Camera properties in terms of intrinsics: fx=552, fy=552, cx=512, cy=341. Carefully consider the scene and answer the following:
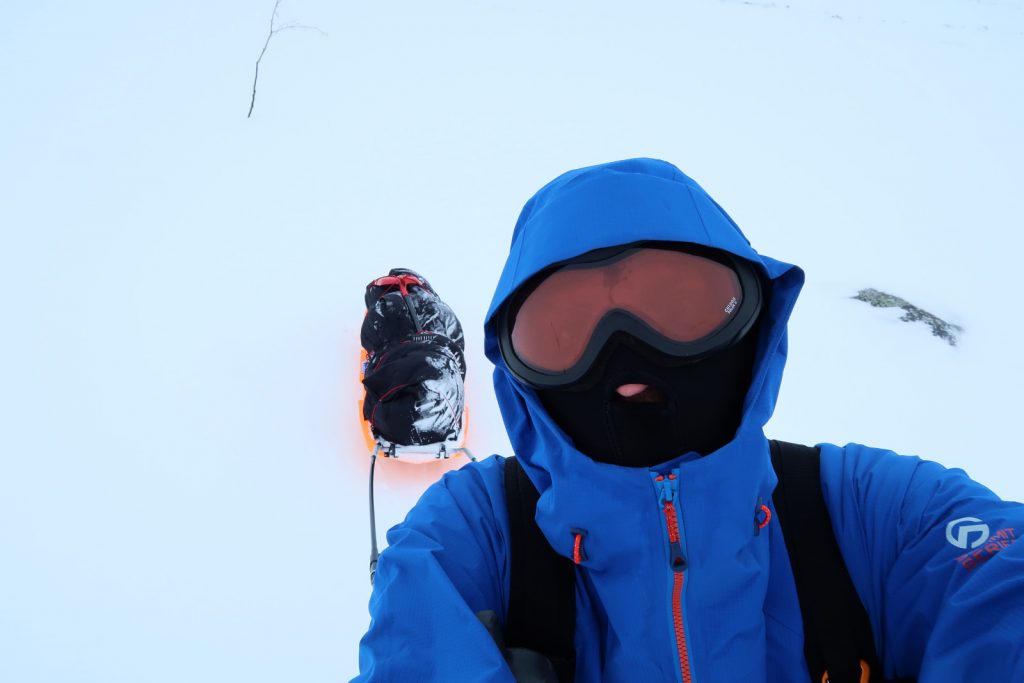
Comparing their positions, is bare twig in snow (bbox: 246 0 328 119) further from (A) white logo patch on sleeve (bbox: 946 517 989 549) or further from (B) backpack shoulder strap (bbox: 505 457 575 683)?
(A) white logo patch on sleeve (bbox: 946 517 989 549)

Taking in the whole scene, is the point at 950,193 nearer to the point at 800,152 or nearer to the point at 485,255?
the point at 800,152

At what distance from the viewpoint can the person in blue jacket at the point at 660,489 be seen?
0.99 meters

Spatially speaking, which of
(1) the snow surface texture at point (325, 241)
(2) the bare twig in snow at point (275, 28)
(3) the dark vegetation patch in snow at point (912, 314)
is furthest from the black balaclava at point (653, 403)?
(2) the bare twig in snow at point (275, 28)

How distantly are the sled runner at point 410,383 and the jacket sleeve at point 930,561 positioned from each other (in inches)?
66.3

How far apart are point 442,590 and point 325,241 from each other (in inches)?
130

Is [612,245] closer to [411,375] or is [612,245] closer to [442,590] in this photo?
[442,590]

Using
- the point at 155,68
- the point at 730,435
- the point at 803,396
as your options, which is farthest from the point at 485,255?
the point at 155,68

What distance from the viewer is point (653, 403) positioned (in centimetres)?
107

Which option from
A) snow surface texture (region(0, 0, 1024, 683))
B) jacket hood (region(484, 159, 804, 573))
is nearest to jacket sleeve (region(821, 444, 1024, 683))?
jacket hood (region(484, 159, 804, 573))

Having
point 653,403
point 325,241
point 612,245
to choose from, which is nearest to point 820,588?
point 653,403

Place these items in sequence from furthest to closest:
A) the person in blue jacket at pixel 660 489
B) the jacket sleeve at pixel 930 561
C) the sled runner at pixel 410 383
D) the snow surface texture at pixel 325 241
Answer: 1. the sled runner at pixel 410 383
2. the snow surface texture at pixel 325 241
3. the person in blue jacket at pixel 660 489
4. the jacket sleeve at pixel 930 561

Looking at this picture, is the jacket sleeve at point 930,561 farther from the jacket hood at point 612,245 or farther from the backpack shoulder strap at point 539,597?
the backpack shoulder strap at point 539,597

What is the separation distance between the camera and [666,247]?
3.57 feet

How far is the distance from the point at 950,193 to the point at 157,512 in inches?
258
